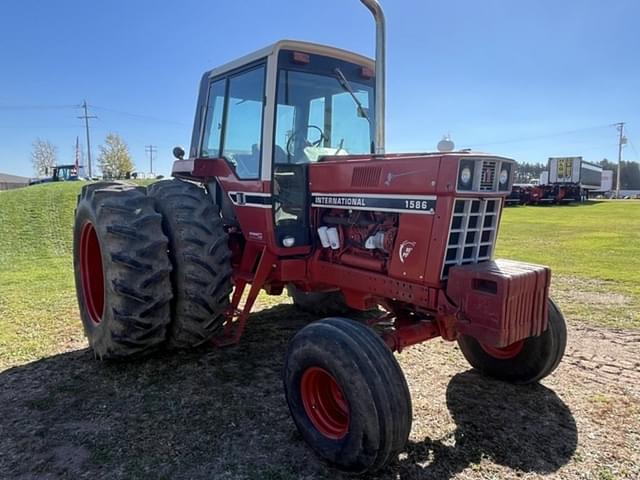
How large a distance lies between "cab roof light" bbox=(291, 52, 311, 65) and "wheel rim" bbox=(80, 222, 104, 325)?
2476 mm

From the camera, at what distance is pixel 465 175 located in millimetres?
3109

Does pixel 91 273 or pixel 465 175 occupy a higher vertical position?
pixel 465 175

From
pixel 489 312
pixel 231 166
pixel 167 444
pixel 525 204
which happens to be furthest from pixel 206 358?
pixel 525 204

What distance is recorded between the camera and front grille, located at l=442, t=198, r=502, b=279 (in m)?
3.22

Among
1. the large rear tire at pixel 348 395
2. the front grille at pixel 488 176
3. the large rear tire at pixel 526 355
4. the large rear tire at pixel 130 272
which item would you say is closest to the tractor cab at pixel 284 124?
the large rear tire at pixel 130 272

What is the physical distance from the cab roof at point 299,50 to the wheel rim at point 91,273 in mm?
2057

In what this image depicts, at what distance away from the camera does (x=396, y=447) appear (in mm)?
2672

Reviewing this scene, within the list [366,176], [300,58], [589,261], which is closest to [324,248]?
[366,176]

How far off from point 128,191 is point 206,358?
5.43ft

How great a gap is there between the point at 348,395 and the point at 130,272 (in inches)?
80.6

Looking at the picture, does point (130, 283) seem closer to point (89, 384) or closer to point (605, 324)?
point (89, 384)

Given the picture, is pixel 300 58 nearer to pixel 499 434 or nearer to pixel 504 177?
pixel 504 177

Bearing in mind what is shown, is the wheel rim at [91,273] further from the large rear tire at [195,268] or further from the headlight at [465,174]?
the headlight at [465,174]

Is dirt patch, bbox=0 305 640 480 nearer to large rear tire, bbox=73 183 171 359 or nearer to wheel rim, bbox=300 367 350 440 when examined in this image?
wheel rim, bbox=300 367 350 440
